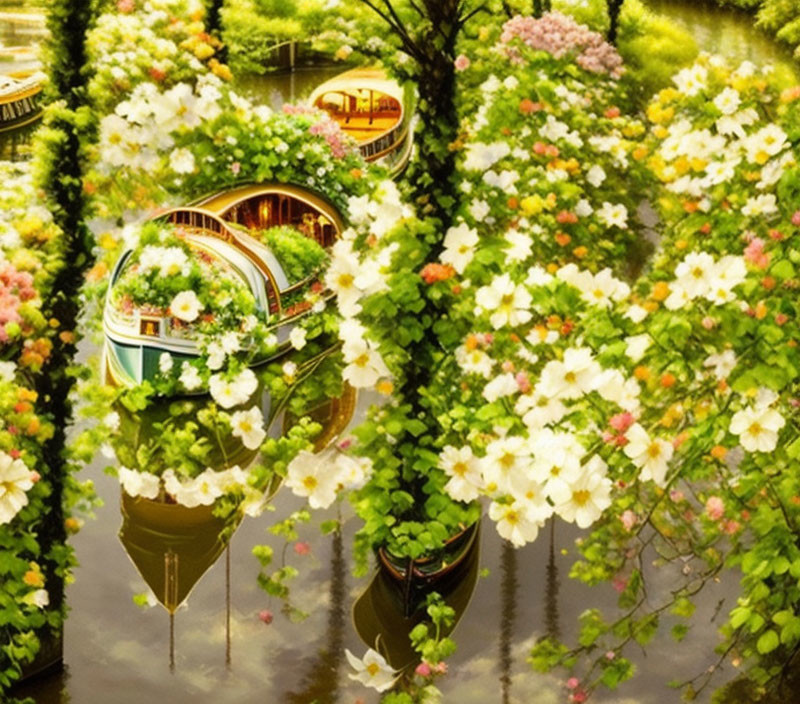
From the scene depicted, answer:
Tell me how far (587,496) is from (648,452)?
1.08 ft

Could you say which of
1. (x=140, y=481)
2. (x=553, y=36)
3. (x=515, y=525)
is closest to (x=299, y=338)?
Result: (x=140, y=481)

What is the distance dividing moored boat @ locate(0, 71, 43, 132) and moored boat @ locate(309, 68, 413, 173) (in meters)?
5.44

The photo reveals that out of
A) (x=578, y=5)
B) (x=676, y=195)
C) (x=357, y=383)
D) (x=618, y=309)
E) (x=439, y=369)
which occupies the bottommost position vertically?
(x=578, y=5)

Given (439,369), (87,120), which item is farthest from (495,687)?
(87,120)

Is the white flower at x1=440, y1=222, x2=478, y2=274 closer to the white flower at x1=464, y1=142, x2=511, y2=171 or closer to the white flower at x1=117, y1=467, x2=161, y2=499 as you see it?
the white flower at x1=464, y1=142, x2=511, y2=171

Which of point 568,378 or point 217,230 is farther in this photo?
point 217,230

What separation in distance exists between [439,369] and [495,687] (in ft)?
7.98

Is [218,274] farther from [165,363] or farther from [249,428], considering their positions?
[249,428]

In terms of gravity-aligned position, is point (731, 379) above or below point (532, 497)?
above

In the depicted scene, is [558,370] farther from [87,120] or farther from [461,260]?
[87,120]

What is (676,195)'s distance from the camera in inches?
484

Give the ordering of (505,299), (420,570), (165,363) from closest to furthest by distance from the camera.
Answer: (505,299) < (420,570) < (165,363)

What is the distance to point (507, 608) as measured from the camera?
9359 mm

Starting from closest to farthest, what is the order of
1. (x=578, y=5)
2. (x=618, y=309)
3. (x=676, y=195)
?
(x=618, y=309) < (x=676, y=195) < (x=578, y=5)
